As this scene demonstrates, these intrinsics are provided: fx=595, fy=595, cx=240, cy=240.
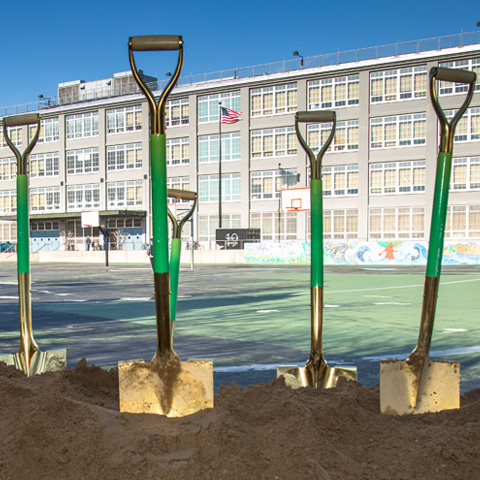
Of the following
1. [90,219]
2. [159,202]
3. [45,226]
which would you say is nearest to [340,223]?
[90,219]

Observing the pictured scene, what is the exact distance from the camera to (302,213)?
4969 cm

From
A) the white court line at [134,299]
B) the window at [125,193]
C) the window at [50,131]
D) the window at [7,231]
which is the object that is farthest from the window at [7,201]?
the white court line at [134,299]

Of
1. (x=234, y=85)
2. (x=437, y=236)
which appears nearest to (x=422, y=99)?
(x=234, y=85)

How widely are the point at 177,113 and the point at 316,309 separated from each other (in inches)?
2133

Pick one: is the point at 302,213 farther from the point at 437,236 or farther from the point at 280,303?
the point at 437,236

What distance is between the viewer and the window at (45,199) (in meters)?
62.5

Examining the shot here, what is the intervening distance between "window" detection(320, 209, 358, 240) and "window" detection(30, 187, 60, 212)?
94.6 feet

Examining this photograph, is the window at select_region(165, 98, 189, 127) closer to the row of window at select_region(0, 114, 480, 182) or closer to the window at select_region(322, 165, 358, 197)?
the row of window at select_region(0, 114, 480, 182)

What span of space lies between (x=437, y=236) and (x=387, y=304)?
9291 mm

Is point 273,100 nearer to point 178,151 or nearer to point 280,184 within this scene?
point 280,184

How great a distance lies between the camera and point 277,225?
5112cm

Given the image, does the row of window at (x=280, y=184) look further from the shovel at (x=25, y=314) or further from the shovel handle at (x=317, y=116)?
the shovel at (x=25, y=314)

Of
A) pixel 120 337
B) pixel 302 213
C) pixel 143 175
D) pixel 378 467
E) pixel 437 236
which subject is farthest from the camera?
pixel 143 175

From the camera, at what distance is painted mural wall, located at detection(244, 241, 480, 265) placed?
38594 millimetres
